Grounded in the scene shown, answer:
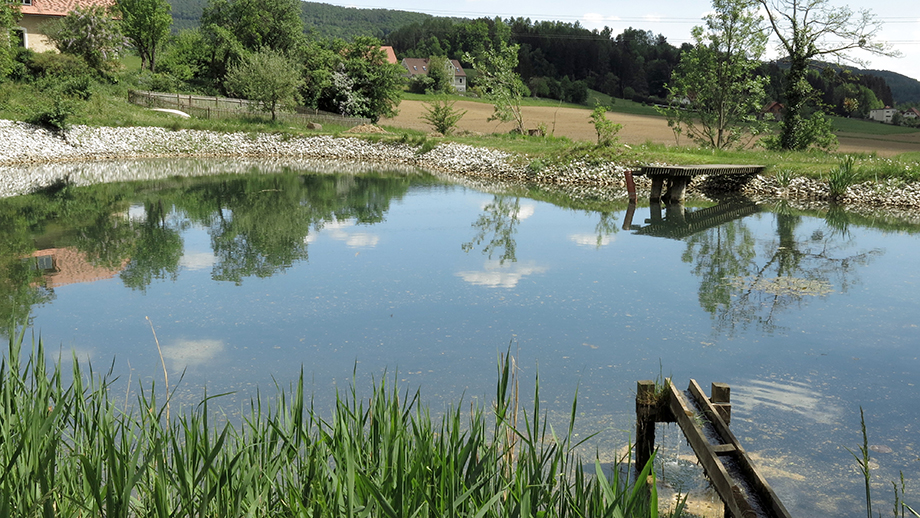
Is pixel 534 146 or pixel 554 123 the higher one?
pixel 554 123

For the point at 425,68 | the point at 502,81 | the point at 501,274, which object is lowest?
the point at 501,274

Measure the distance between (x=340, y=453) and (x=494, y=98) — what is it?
30.9 metres

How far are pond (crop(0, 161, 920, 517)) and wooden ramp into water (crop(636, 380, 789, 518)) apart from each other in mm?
211

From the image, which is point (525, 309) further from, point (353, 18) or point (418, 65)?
point (353, 18)

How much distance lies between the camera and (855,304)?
8.67m

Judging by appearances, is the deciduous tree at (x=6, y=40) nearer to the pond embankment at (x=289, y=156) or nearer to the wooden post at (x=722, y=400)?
the pond embankment at (x=289, y=156)

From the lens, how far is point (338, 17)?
442 ft

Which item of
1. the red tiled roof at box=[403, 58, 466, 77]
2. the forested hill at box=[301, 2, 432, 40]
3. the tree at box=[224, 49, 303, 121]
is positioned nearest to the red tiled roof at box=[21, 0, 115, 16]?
the tree at box=[224, 49, 303, 121]

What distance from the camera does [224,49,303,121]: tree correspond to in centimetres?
3284

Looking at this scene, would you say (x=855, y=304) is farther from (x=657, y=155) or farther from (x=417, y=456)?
(x=657, y=155)

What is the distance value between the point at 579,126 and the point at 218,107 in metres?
22.5

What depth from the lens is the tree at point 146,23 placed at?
159 feet

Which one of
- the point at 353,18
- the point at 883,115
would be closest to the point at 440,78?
the point at 883,115

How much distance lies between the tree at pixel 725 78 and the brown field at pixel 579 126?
5.33 m
